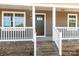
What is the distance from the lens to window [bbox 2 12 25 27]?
49.2ft

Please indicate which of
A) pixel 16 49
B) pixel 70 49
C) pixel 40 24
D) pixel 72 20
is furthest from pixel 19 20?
pixel 70 49

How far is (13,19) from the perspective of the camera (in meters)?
15.1

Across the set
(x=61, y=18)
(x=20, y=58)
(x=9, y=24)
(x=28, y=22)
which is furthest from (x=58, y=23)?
(x=20, y=58)

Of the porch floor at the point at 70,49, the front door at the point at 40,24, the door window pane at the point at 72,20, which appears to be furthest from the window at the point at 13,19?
the porch floor at the point at 70,49

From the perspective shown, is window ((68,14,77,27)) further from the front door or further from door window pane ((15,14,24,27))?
door window pane ((15,14,24,27))

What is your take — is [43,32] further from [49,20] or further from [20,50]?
[20,50]

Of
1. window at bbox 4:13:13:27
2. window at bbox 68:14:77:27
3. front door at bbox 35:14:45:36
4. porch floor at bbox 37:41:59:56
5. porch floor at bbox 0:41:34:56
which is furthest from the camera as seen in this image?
window at bbox 68:14:77:27

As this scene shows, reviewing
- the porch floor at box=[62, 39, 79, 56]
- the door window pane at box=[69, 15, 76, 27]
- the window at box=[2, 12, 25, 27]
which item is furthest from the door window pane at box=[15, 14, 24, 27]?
the porch floor at box=[62, 39, 79, 56]

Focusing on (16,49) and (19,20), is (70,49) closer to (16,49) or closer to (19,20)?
(16,49)

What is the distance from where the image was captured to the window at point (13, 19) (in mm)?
15000

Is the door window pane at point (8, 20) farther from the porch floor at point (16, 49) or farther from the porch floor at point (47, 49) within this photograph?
the porch floor at point (47, 49)

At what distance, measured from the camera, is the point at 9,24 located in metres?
15.1

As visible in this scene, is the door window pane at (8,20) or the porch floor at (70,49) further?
the door window pane at (8,20)

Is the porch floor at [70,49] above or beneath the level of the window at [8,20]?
beneath
